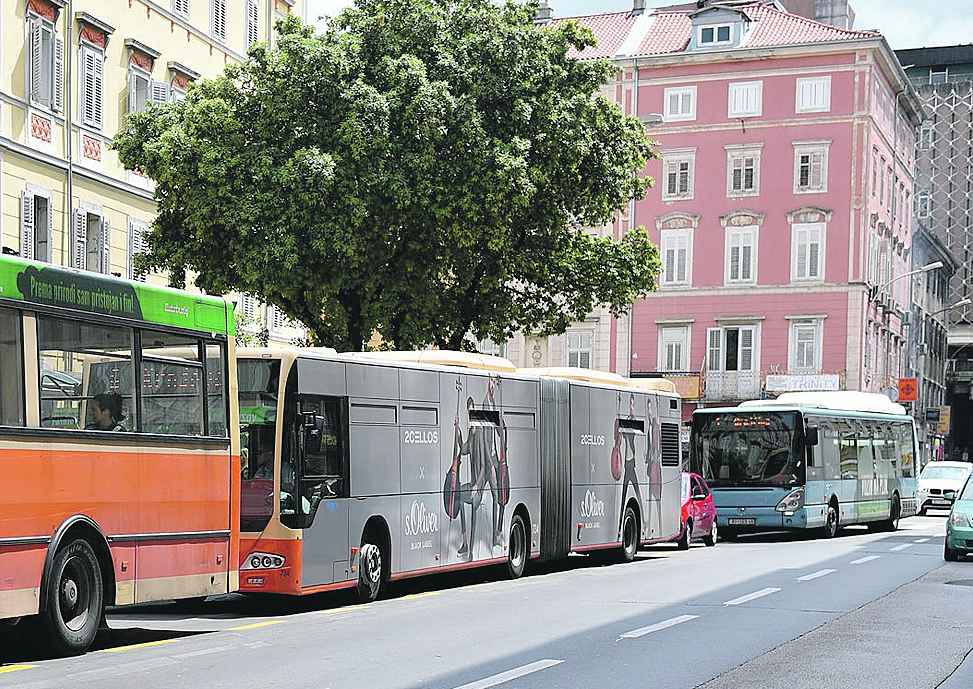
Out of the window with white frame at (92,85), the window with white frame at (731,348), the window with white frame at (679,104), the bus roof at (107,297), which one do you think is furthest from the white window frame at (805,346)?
the bus roof at (107,297)

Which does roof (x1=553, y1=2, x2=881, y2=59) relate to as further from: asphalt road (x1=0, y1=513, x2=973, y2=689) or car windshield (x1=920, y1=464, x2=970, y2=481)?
asphalt road (x1=0, y1=513, x2=973, y2=689)

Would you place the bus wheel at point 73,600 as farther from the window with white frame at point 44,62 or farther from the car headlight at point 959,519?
the window with white frame at point 44,62

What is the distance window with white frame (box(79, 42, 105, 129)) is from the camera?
30.2 m

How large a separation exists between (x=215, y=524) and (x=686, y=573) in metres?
10.3

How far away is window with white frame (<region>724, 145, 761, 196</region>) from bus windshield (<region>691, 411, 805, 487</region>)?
30630 millimetres

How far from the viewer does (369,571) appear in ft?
58.3

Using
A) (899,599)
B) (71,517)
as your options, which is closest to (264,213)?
(899,599)

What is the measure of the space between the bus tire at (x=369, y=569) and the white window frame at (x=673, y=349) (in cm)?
4557

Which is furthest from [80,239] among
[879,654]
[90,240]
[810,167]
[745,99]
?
[745,99]

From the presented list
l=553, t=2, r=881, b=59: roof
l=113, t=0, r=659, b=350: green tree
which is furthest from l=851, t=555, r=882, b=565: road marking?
l=553, t=2, r=881, b=59: roof

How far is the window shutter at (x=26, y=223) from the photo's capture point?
91.8 ft

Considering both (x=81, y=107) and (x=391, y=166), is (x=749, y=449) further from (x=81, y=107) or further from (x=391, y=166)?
(x=81, y=107)

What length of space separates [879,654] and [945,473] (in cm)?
3965

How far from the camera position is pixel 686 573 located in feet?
74.9
